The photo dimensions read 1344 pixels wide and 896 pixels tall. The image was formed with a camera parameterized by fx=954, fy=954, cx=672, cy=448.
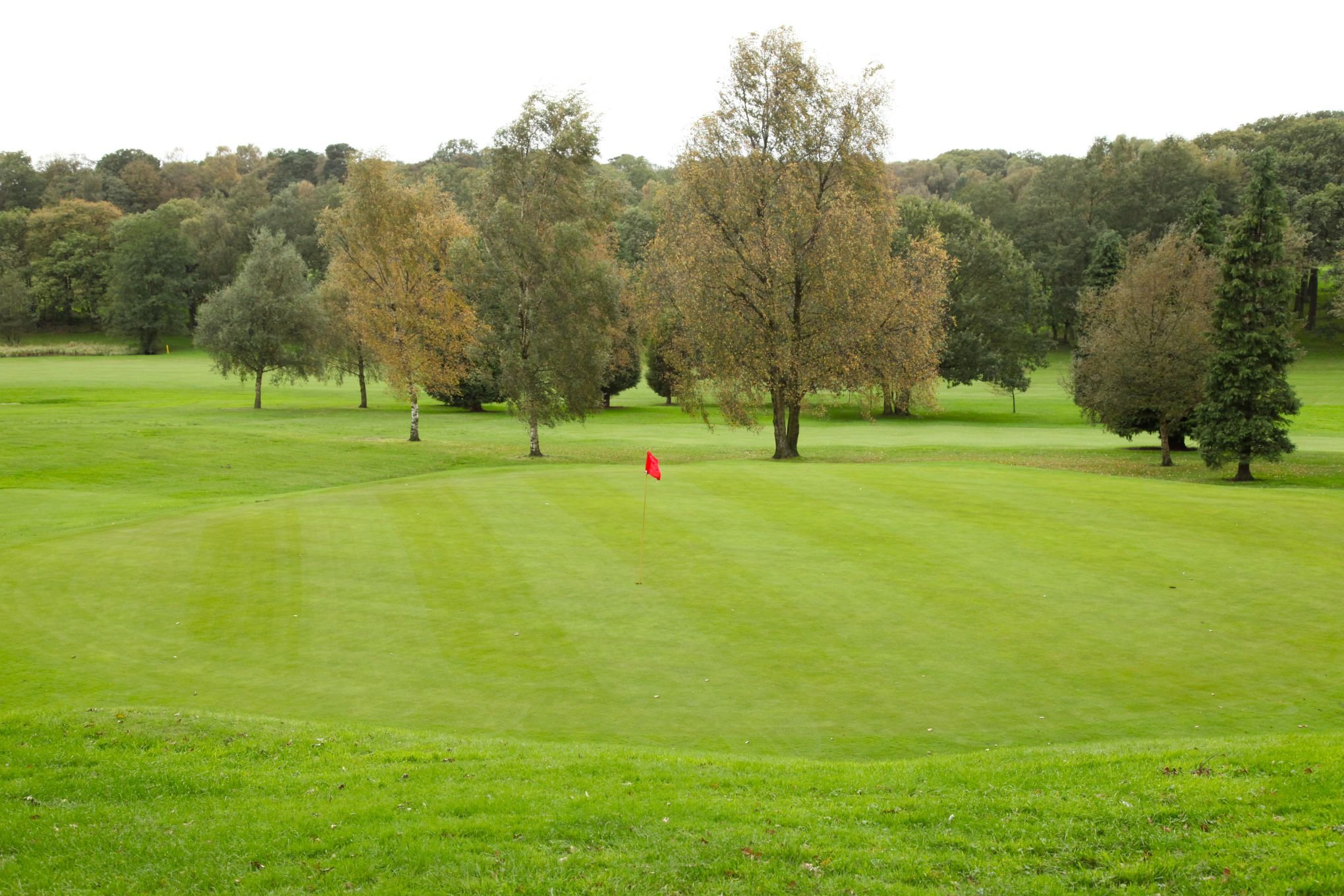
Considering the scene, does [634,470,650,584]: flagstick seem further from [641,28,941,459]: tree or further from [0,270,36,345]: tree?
[0,270,36,345]: tree

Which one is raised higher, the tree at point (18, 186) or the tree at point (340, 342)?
the tree at point (18, 186)

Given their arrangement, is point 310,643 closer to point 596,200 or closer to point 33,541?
point 33,541

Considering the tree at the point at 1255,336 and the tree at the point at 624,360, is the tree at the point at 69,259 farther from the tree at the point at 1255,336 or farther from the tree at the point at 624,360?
the tree at the point at 1255,336

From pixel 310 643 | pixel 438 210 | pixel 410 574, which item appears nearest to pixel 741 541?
pixel 410 574

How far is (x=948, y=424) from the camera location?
5759 centimetres

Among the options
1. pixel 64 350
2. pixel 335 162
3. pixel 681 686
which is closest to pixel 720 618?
pixel 681 686

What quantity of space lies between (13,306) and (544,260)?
8956 cm

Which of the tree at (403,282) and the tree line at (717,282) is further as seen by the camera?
the tree at (403,282)

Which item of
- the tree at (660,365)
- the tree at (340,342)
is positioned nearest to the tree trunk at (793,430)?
the tree at (660,365)

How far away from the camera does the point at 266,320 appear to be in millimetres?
59812

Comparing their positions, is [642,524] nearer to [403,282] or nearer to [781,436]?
[781,436]

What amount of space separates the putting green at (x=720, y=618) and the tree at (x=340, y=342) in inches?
1644

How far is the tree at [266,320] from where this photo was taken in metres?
59.3

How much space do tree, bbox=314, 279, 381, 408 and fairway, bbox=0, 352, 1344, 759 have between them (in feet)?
116
